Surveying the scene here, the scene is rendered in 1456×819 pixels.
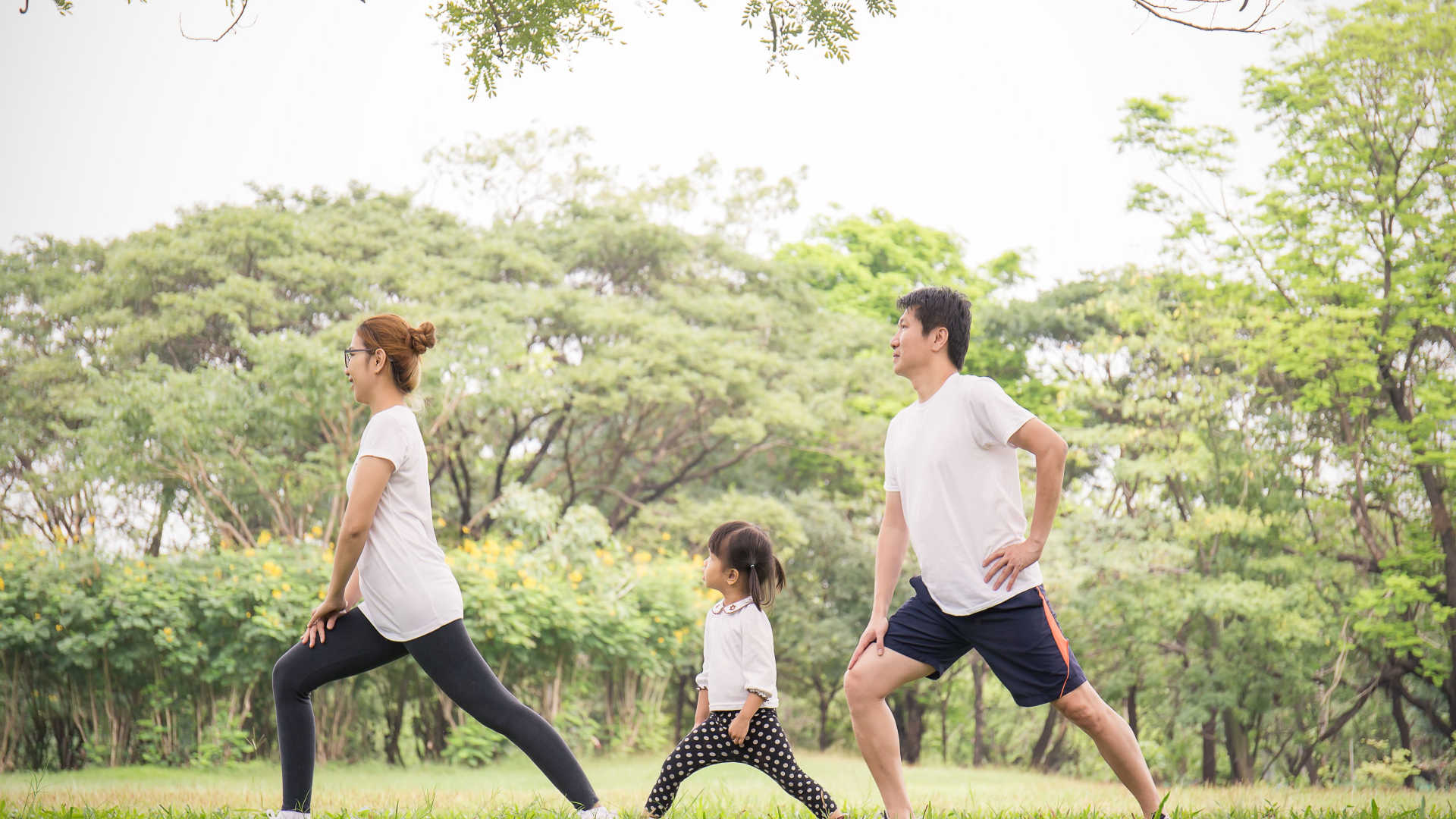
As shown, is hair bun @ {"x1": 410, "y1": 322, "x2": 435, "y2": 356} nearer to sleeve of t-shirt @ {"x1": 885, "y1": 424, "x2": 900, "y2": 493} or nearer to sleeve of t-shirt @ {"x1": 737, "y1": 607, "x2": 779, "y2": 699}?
sleeve of t-shirt @ {"x1": 737, "y1": 607, "x2": 779, "y2": 699}

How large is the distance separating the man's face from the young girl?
30.0 inches

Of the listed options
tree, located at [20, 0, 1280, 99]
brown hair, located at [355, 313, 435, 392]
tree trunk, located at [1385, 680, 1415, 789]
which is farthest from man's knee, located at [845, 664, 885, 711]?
tree trunk, located at [1385, 680, 1415, 789]

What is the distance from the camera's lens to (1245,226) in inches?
502

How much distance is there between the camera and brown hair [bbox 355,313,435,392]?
368cm

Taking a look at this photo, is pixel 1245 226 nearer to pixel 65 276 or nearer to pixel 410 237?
pixel 410 237

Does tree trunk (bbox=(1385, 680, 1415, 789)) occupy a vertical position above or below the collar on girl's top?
below

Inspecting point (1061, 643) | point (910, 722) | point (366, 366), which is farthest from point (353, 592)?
point (910, 722)

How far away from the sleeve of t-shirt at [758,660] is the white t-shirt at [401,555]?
0.93 m

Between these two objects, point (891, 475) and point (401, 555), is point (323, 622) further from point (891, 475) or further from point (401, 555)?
point (891, 475)

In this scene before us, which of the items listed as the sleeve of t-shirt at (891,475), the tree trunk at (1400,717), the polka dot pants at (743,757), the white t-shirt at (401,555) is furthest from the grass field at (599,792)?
the tree trunk at (1400,717)

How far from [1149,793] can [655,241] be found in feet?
47.0

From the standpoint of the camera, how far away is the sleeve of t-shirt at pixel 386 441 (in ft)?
11.5

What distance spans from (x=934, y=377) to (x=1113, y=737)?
1.17 m

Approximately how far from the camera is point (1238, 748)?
1363 cm
